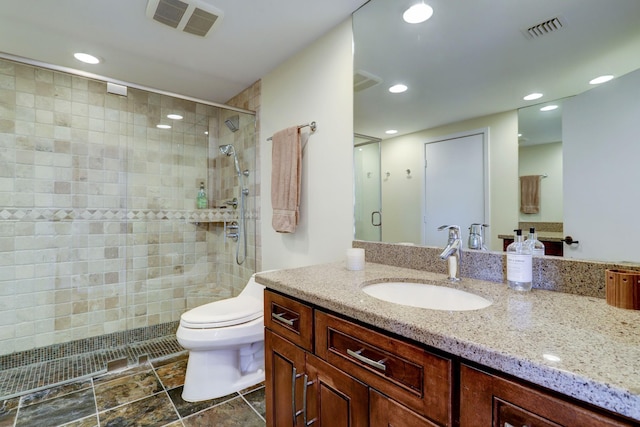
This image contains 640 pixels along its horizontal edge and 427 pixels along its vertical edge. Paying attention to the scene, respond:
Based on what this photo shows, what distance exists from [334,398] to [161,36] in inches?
87.4

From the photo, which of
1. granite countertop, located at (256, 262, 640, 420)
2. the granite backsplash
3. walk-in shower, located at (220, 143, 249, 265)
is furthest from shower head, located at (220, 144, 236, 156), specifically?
granite countertop, located at (256, 262, 640, 420)

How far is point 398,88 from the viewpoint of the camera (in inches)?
59.2

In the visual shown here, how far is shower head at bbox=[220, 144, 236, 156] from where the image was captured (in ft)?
9.26

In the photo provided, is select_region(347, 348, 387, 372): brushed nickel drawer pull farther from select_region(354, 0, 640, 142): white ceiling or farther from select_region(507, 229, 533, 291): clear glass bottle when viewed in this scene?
select_region(354, 0, 640, 142): white ceiling

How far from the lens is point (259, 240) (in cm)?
251

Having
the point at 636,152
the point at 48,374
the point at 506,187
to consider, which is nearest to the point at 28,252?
the point at 48,374

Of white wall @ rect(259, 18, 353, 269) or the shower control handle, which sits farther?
the shower control handle

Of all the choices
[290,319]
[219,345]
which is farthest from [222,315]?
[290,319]

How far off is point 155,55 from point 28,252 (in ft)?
5.69

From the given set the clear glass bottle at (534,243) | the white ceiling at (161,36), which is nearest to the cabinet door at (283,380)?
the clear glass bottle at (534,243)

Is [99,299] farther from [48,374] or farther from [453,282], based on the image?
[453,282]

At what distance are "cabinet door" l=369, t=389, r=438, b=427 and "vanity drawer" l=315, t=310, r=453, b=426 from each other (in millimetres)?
14

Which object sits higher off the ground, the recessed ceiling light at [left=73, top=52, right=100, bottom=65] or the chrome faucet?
the recessed ceiling light at [left=73, top=52, right=100, bottom=65]

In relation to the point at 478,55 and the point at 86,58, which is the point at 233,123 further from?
the point at 478,55
